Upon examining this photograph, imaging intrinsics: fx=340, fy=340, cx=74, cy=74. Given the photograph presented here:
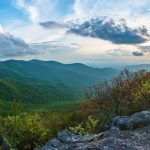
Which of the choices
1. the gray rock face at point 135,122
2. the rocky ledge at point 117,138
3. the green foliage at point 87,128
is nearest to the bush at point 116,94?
the green foliage at point 87,128

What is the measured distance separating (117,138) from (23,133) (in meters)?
28.9

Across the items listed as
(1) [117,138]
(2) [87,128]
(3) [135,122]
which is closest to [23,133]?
(2) [87,128]

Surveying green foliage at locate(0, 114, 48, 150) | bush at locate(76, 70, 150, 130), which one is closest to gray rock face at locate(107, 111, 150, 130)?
bush at locate(76, 70, 150, 130)

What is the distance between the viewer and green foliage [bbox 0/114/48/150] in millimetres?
44969

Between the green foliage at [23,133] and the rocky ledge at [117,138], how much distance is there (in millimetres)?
20646

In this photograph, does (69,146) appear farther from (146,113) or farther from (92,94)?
(92,94)

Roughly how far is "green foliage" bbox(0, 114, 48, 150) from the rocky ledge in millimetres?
20646

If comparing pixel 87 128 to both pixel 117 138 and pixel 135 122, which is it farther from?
pixel 117 138

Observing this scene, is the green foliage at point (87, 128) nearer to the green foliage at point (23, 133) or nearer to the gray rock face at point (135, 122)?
the gray rock face at point (135, 122)

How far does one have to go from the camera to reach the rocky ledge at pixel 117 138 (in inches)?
764

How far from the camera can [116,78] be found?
5200 cm

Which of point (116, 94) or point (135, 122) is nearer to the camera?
point (135, 122)

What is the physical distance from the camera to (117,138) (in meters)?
20.8

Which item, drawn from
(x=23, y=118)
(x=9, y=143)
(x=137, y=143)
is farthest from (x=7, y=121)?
(x=137, y=143)
